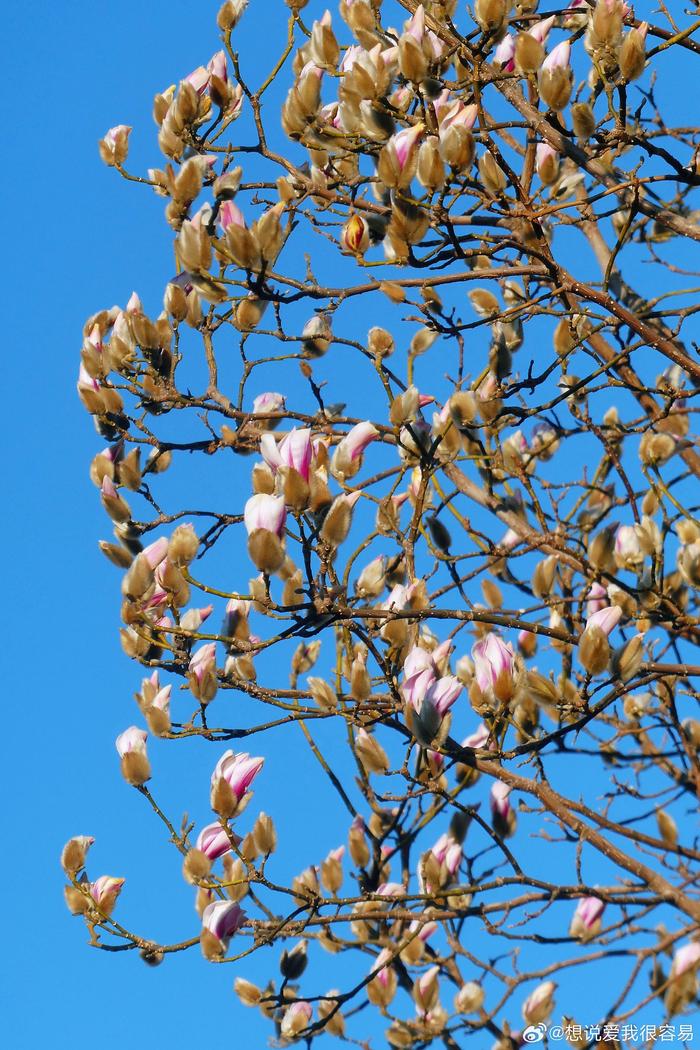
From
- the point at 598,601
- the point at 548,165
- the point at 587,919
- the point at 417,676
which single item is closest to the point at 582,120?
the point at 548,165

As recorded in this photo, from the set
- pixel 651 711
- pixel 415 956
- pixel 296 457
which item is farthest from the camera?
pixel 651 711

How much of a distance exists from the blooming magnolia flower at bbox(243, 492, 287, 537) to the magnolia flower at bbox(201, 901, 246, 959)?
2.60ft

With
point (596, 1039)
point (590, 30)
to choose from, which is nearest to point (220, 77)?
point (590, 30)

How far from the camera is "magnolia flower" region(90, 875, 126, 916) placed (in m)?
2.38

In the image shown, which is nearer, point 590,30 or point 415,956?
point 590,30

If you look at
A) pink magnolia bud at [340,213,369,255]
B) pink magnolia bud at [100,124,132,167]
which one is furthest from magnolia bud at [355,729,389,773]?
pink magnolia bud at [100,124,132,167]

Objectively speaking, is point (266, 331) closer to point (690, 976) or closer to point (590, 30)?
point (590, 30)

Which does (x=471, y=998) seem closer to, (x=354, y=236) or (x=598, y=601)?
(x=598, y=601)

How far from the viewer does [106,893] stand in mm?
2383

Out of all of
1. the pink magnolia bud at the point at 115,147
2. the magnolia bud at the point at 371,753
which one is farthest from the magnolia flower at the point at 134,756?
the pink magnolia bud at the point at 115,147

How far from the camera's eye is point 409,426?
235 centimetres

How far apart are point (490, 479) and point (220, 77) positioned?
1.14m

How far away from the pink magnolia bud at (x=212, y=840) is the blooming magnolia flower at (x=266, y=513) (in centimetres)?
69

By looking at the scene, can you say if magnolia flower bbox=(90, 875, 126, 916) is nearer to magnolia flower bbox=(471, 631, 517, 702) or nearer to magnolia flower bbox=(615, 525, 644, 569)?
magnolia flower bbox=(471, 631, 517, 702)
